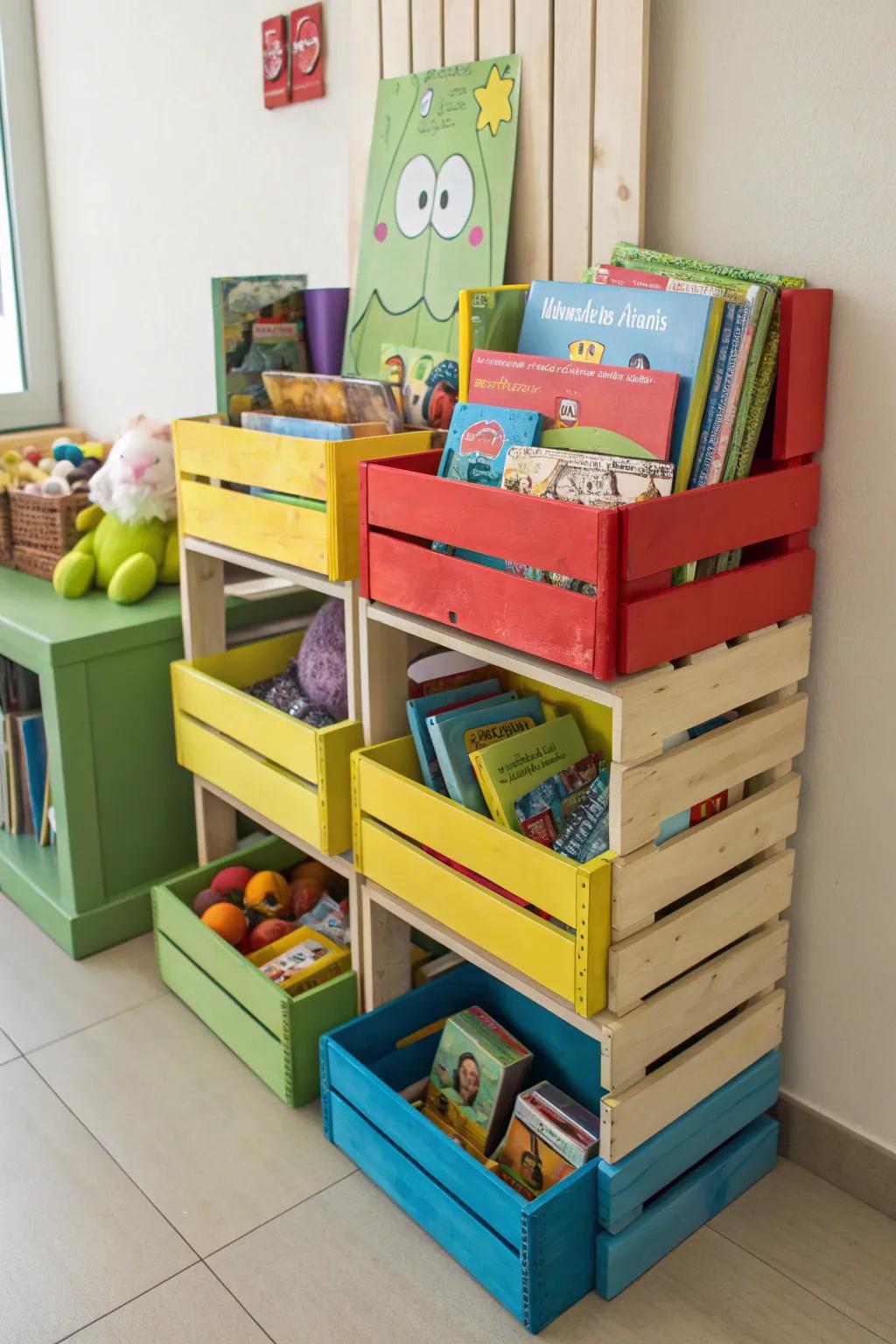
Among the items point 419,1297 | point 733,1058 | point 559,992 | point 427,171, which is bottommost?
point 419,1297

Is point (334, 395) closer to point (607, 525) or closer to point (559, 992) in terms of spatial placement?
point (607, 525)

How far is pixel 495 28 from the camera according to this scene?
167 centimetres

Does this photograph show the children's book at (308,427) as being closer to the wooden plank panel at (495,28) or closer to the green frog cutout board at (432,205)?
the green frog cutout board at (432,205)

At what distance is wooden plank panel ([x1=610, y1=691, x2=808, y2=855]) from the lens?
130 centimetres

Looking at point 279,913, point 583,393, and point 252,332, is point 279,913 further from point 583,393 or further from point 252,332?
point 583,393

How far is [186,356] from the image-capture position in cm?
265

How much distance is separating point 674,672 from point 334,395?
2.45 ft

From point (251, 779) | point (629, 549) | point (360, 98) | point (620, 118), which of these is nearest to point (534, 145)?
point (620, 118)

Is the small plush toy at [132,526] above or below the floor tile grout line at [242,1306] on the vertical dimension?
above

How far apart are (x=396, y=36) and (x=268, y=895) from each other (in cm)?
137

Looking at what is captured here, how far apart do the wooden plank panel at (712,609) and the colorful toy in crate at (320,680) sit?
0.67 meters

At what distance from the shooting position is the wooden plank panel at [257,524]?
1687 millimetres

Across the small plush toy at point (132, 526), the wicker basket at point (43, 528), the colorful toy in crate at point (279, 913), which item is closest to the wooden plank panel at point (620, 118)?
the small plush toy at point (132, 526)

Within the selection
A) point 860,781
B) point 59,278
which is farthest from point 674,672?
point 59,278
